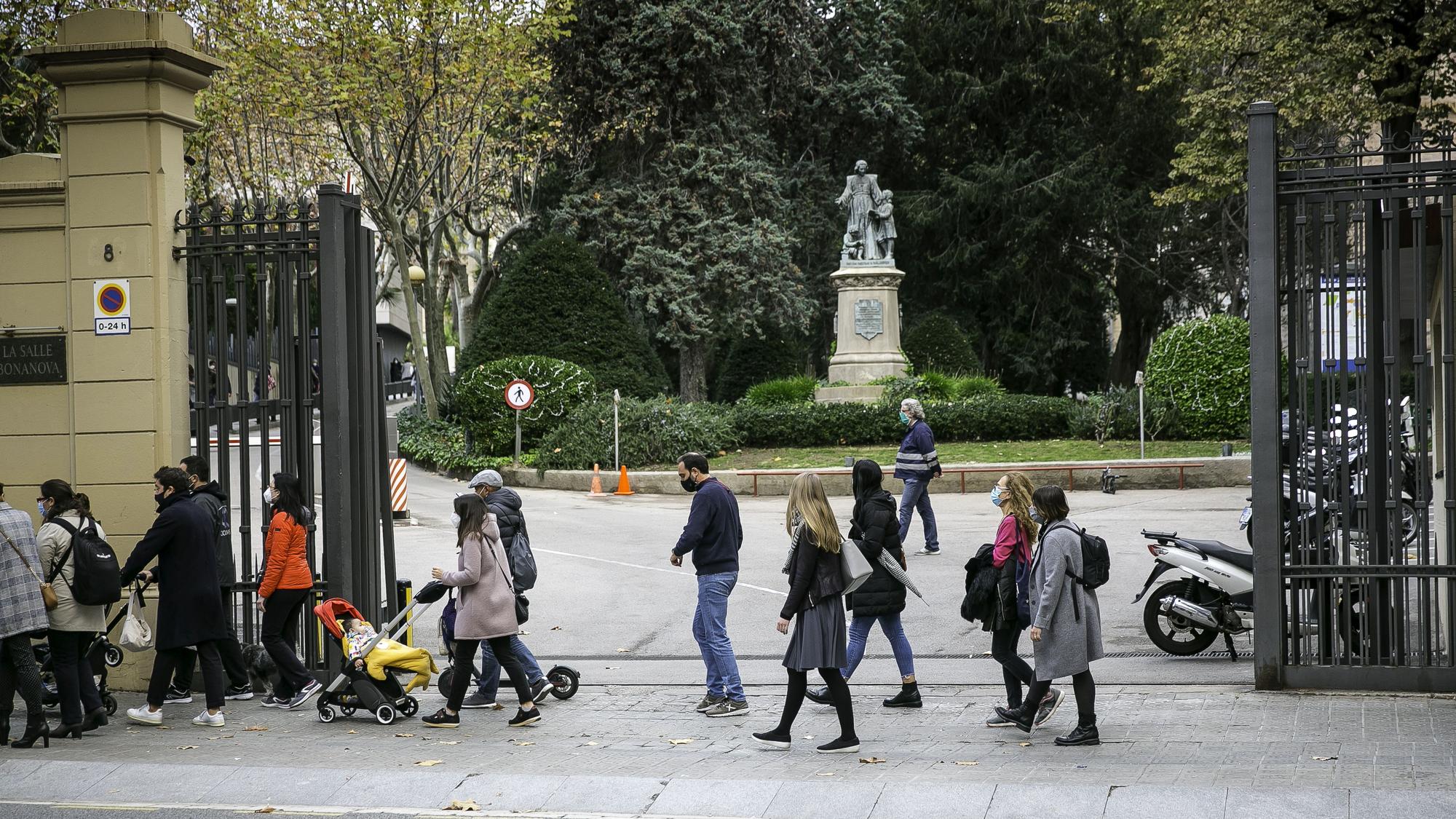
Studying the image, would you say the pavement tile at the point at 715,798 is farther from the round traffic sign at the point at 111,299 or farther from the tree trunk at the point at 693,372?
the tree trunk at the point at 693,372

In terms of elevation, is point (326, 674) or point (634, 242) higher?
point (634, 242)

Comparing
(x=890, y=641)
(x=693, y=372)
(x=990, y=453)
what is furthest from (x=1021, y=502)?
(x=693, y=372)

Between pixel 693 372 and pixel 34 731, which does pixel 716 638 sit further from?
pixel 693 372

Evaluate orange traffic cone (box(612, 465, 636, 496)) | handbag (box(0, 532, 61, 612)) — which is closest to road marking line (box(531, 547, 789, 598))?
orange traffic cone (box(612, 465, 636, 496))

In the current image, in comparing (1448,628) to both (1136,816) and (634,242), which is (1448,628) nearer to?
(1136,816)

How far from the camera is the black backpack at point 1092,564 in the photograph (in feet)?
24.6

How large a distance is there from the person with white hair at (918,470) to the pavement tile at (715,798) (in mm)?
8830

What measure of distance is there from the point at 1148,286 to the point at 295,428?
124 feet

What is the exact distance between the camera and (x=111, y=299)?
31.7 feet

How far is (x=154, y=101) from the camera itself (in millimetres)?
9547

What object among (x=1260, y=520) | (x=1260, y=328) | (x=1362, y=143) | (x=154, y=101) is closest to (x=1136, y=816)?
(x=1260, y=520)

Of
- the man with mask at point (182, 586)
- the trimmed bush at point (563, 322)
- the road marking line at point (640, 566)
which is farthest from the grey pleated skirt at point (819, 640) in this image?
the trimmed bush at point (563, 322)

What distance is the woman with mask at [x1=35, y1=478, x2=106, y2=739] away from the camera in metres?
8.09

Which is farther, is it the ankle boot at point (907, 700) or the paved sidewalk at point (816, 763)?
the ankle boot at point (907, 700)
